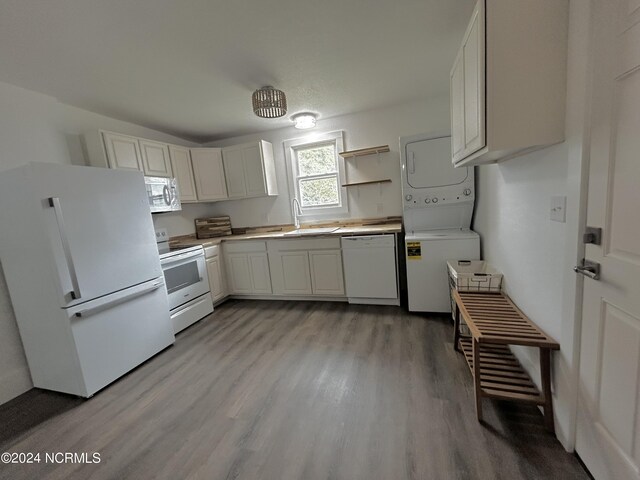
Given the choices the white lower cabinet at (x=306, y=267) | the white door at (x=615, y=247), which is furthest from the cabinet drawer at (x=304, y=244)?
the white door at (x=615, y=247)

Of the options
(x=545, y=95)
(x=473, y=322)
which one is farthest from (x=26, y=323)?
(x=545, y=95)

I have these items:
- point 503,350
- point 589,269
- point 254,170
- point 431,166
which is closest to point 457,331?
point 503,350

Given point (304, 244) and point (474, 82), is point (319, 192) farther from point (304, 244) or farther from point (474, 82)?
point (474, 82)

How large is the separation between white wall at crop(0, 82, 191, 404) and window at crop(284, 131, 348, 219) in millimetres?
2344

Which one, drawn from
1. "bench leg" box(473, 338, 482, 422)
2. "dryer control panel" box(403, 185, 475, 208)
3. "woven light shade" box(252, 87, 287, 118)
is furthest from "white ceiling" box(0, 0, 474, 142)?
"bench leg" box(473, 338, 482, 422)

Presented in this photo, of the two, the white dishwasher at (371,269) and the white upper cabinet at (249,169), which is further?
the white upper cabinet at (249,169)

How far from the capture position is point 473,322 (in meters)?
1.57

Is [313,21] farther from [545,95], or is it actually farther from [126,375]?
[126,375]

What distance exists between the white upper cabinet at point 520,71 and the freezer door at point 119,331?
109 inches

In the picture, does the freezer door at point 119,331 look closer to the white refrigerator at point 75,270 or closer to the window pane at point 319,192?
the white refrigerator at point 75,270

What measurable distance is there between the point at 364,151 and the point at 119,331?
3.15 meters

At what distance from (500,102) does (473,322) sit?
3.92ft

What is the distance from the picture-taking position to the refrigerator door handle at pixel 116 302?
189 cm

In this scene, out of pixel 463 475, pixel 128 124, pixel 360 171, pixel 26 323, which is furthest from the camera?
pixel 360 171
